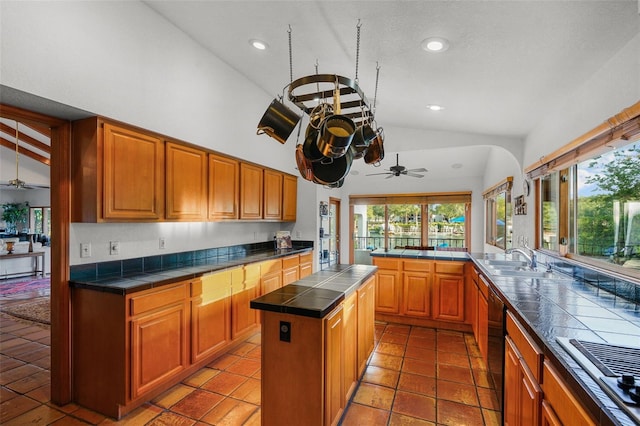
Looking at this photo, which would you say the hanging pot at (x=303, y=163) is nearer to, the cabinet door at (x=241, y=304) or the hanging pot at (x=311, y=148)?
the hanging pot at (x=311, y=148)

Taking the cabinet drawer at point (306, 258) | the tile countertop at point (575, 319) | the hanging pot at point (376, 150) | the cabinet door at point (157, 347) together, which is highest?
the hanging pot at point (376, 150)

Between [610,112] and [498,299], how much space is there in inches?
53.7

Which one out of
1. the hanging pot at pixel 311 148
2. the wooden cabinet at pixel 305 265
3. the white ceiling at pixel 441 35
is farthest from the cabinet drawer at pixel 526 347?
the wooden cabinet at pixel 305 265

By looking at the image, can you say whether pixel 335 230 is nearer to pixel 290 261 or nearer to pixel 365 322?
pixel 290 261

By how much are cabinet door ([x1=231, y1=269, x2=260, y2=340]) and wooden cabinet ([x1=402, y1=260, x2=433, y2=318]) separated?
1811 millimetres

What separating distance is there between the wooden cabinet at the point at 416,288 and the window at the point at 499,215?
179 centimetres

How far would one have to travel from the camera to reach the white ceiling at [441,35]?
166 cm

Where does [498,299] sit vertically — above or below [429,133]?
below

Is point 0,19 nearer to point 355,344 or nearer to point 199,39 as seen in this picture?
point 199,39

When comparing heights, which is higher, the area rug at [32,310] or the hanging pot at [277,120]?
the hanging pot at [277,120]

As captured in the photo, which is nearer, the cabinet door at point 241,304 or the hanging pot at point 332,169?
the hanging pot at point 332,169

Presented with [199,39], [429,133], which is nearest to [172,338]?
[199,39]

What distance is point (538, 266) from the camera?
3062 millimetres

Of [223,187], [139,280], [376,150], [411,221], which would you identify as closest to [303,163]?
[376,150]
